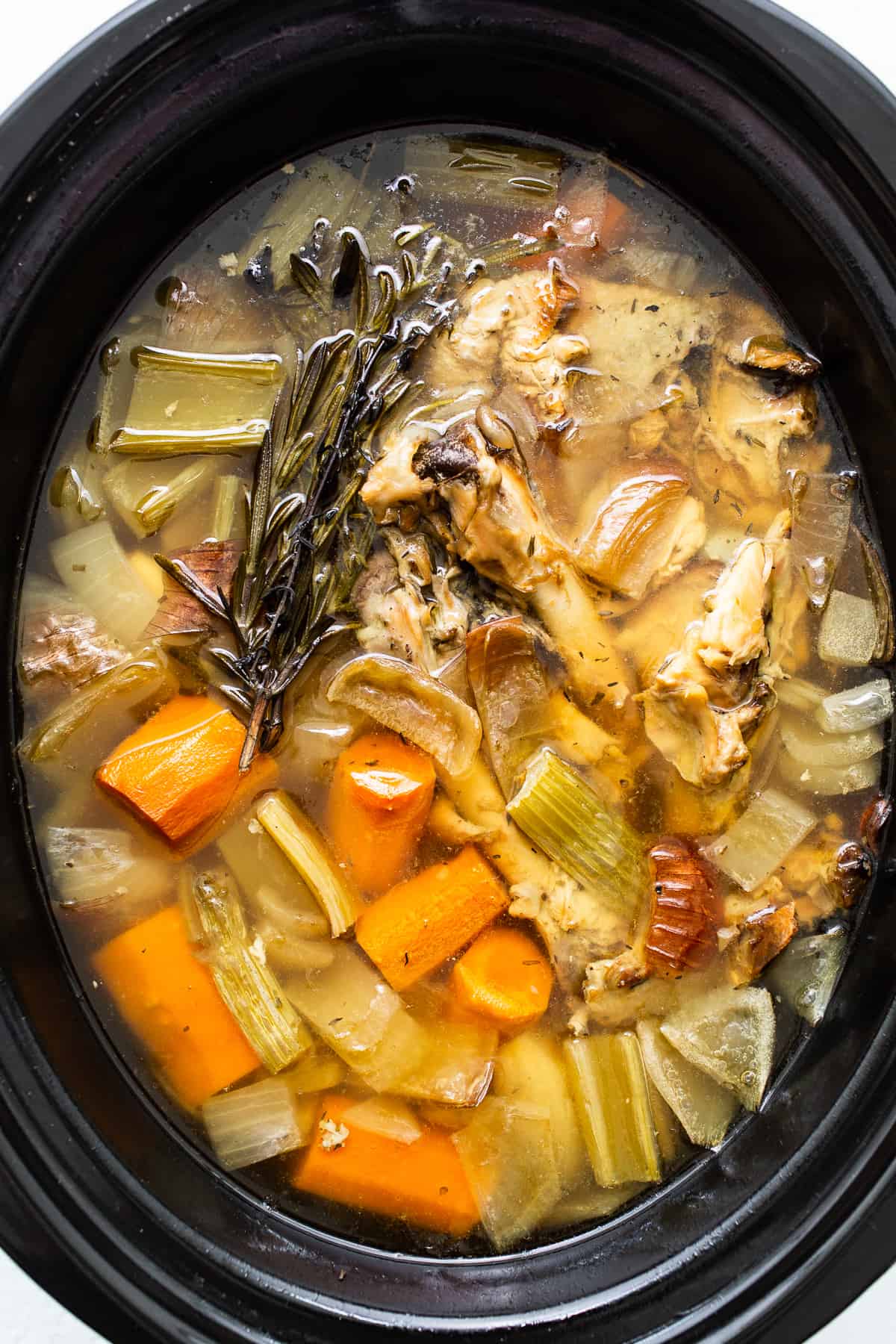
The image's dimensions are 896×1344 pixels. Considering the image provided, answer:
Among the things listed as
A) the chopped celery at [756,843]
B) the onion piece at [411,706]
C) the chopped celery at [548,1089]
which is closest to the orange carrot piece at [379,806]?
the onion piece at [411,706]

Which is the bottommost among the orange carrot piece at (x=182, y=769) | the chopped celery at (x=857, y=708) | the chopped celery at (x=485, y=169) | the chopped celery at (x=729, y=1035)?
the chopped celery at (x=729, y=1035)

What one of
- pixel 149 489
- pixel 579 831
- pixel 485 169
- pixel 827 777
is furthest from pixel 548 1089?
pixel 485 169

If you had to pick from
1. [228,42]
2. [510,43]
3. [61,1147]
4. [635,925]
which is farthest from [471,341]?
[61,1147]

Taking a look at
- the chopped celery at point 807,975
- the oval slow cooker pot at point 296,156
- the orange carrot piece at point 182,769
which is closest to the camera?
the oval slow cooker pot at point 296,156

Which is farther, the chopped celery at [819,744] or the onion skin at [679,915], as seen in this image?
the chopped celery at [819,744]

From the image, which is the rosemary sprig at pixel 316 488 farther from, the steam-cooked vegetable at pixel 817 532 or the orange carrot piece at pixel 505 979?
the steam-cooked vegetable at pixel 817 532

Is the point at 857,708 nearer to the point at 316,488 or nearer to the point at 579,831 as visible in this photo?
the point at 579,831

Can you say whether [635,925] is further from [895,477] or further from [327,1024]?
[895,477]
